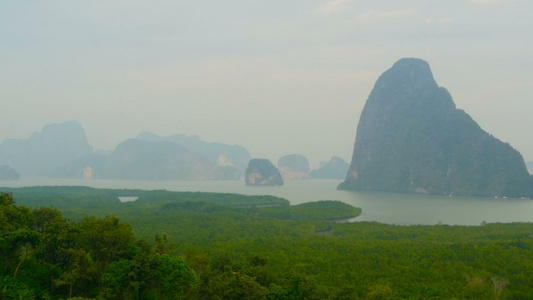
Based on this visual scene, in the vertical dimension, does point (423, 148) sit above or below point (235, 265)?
→ above

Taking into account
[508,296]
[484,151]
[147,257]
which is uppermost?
[484,151]

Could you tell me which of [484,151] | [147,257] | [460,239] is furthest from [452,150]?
[147,257]

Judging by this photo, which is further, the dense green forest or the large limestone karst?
the large limestone karst

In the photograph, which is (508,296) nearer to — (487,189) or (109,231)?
(109,231)

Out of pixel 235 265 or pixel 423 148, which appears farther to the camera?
pixel 423 148

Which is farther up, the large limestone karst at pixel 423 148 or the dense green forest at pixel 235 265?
the large limestone karst at pixel 423 148

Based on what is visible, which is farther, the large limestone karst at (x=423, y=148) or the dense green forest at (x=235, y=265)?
the large limestone karst at (x=423, y=148)

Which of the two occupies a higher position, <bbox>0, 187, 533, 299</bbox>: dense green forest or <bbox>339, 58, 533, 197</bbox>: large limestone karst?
<bbox>339, 58, 533, 197</bbox>: large limestone karst

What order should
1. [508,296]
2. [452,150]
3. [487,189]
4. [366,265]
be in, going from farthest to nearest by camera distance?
[452,150]
[487,189]
[366,265]
[508,296]
